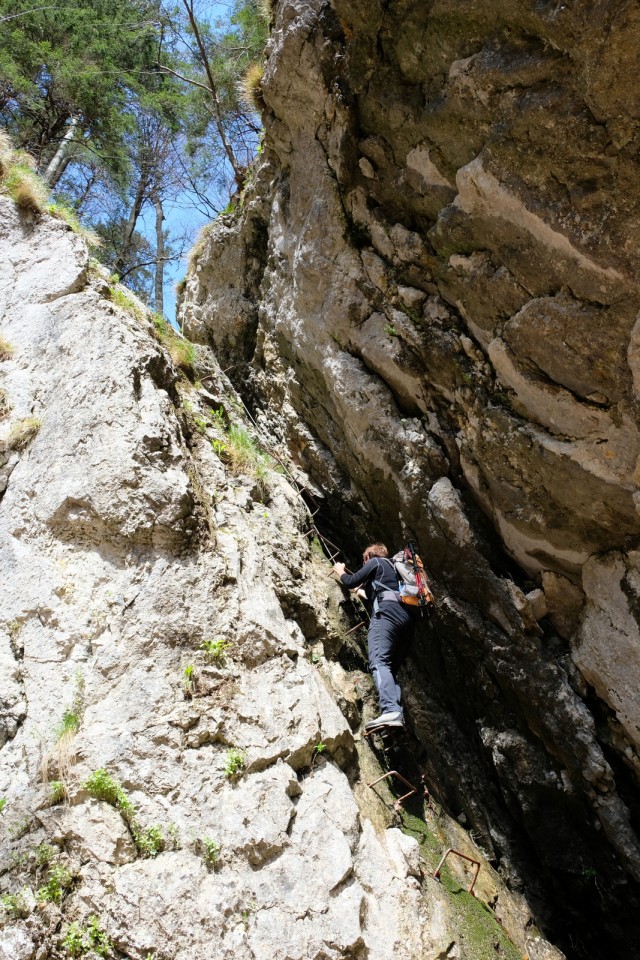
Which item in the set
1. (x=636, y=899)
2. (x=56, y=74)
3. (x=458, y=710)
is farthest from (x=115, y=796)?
(x=56, y=74)

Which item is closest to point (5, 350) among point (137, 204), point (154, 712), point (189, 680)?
point (189, 680)

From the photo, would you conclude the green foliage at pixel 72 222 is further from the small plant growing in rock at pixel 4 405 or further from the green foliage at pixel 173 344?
the small plant growing in rock at pixel 4 405

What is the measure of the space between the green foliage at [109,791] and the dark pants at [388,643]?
226cm

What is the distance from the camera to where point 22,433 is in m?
5.44

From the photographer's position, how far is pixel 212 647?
442 cm

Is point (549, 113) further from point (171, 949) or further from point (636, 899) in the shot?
point (636, 899)

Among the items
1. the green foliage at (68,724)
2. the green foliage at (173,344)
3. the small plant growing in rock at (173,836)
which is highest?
the green foliage at (173,344)

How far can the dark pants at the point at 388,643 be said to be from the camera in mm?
5207

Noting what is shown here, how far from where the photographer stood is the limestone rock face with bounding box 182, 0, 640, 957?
4.71 m

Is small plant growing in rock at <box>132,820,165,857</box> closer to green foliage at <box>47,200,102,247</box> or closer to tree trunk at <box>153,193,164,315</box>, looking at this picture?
green foliage at <box>47,200,102,247</box>

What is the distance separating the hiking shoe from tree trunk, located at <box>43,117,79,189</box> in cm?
1256

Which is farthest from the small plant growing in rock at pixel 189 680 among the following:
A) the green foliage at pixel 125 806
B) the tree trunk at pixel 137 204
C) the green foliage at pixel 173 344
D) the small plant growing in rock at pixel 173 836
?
the tree trunk at pixel 137 204

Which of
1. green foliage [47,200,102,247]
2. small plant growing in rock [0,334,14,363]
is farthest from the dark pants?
green foliage [47,200,102,247]

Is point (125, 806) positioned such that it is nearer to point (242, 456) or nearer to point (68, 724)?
point (68, 724)
